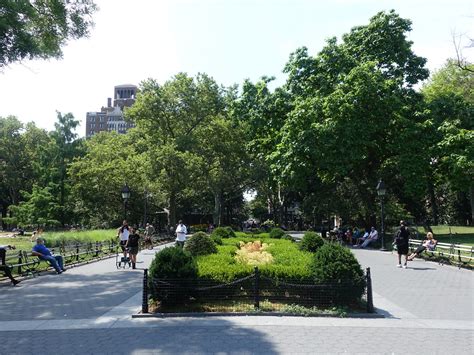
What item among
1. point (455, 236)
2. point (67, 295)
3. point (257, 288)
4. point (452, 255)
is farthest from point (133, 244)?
point (455, 236)

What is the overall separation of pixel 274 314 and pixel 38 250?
10704mm

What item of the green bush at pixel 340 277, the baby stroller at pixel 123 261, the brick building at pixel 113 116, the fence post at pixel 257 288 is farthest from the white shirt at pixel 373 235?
the brick building at pixel 113 116

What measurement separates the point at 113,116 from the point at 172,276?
17364cm

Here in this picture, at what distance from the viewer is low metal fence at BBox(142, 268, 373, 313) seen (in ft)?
30.5

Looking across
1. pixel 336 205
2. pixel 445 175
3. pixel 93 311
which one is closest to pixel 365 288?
pixel 93 311

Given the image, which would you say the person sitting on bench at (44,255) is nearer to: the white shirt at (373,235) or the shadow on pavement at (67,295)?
the shadow on pavement at (67,295)

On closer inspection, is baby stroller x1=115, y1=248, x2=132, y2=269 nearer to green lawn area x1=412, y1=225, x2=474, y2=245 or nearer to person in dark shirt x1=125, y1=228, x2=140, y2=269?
person in dark shirt x1=125, y1=228, x2=140, y2=269

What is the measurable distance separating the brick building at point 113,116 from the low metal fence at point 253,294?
526 feet

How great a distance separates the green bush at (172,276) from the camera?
9.32 metres

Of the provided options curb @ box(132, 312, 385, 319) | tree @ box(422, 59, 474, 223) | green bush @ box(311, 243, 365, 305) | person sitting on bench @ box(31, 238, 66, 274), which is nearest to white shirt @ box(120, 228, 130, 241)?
person sitting on bench @ box(31, 238, 66, 274)

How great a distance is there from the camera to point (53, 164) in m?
60.7

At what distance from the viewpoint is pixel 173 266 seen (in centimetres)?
Answer: 958

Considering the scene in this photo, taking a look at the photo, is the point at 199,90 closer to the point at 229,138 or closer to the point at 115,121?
the point at 229,138

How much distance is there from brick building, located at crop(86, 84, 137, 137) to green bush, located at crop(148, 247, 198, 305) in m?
160
